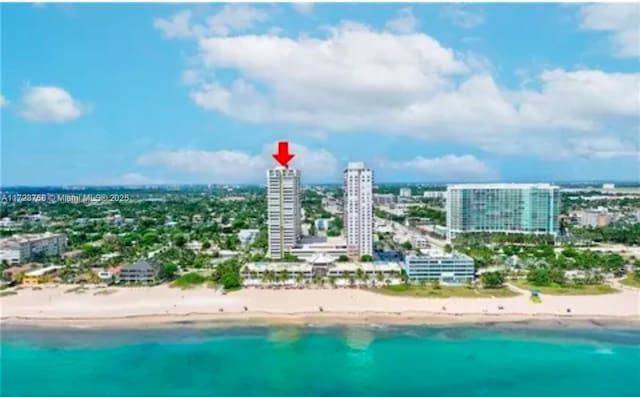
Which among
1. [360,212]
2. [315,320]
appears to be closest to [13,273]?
[315,320]

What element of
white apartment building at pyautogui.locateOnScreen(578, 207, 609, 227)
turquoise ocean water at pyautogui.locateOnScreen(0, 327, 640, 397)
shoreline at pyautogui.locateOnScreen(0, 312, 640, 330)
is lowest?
turquoise ocean water at pyautogui.locateOnScreen(0, 327, 640, 397)

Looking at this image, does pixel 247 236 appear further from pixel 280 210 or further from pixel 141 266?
pixel 141 266

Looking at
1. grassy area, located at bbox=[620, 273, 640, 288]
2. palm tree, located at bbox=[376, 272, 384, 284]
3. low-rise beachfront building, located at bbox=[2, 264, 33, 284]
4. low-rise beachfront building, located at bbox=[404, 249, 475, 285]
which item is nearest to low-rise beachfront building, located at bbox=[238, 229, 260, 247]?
low-rise beachfront building, located at bbox=[2, 264, 33, 284]

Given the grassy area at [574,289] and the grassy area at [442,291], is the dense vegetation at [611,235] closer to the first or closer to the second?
the grassy area at [574,289]

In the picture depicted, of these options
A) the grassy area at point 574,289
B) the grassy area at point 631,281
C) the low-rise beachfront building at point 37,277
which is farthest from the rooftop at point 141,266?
the grassy area at point 631,281

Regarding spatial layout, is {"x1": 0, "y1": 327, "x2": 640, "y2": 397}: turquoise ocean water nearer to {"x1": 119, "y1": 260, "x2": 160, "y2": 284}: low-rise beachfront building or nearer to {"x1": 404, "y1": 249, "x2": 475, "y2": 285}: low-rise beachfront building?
{"x1": 404, "y1": 249, "x2": 475, "y2": 285}: low-rise beachfront building

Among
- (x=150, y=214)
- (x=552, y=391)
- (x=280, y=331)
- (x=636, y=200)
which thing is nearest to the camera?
(x=552, y=391)

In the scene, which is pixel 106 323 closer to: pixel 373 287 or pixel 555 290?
pixel 373 287

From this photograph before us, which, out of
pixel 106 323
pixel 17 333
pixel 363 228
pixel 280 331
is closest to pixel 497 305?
pixel 280 331
